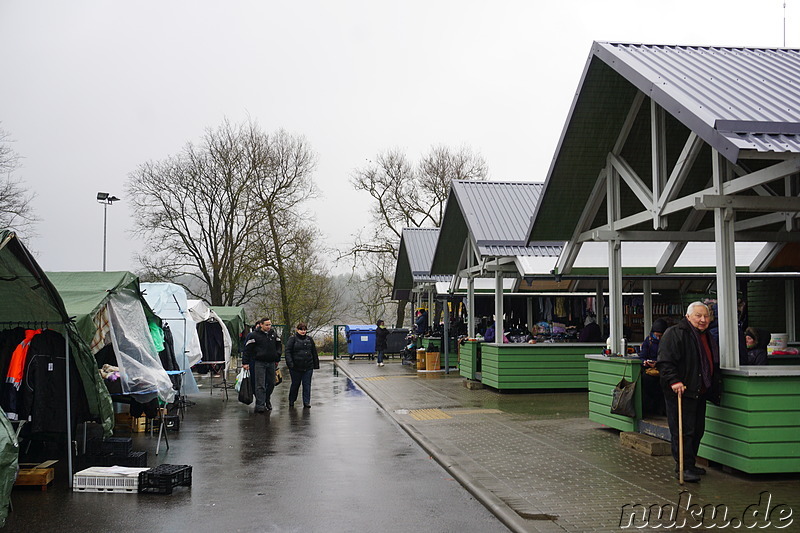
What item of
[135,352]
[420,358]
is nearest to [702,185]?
Result: [135,352]

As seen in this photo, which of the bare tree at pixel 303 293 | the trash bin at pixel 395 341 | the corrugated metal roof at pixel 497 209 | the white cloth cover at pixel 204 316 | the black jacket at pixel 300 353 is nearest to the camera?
the black jacket at pixel 300 353

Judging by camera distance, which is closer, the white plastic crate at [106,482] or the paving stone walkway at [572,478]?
the paving stone walkway at [572,478]

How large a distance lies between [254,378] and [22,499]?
8.34 meters

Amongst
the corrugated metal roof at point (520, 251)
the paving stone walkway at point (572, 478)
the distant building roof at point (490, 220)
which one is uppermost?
the distant building roof at point (490, 220)

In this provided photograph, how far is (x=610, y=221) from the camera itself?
38.3ft

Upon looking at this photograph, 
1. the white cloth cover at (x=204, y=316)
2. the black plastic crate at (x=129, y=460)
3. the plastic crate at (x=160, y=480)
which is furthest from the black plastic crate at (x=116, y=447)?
the white cloth cover at (x=204, y=316)

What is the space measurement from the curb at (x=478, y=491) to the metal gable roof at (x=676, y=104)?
362cm

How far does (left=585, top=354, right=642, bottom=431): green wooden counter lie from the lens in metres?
10.8

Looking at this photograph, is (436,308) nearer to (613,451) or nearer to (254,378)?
(254,378)

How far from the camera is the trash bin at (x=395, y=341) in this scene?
35.4 meters

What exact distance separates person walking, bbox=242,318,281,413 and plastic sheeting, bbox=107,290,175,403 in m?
3.61

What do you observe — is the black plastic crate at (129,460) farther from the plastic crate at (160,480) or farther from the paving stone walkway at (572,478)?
the paving stone walkway at (572,478)

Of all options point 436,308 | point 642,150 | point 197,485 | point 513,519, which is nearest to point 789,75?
point 642,150

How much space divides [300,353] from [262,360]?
2.54ft
